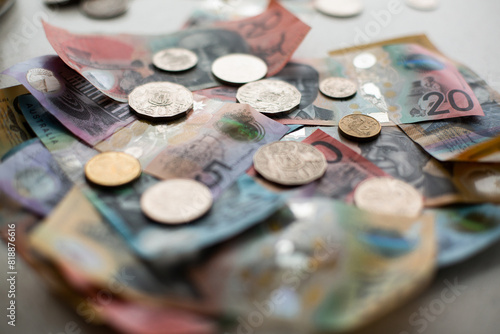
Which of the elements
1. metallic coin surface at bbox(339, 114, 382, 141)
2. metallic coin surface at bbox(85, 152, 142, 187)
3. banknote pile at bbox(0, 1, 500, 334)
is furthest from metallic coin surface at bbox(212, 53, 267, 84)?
metallic coin surface at bbox(85, 152, 142, 187)

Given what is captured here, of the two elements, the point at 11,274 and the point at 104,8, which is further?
the point at 104,8

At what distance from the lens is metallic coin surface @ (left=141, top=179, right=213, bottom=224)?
32.8 inches

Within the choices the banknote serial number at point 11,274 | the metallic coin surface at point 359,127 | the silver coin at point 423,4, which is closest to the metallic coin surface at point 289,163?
the metallic coin surface at point 359,127

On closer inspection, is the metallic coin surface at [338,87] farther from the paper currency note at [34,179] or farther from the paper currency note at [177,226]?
the paper currency note at [34,179]

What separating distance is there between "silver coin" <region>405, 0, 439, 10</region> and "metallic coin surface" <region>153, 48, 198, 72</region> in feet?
2.95

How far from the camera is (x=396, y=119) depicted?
1113 millimetres

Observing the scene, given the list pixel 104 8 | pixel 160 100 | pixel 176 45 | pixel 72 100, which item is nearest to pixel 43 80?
pixel 72 100

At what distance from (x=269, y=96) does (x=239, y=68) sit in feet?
0.54

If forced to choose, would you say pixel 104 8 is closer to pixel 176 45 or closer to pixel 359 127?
pixel 176 45

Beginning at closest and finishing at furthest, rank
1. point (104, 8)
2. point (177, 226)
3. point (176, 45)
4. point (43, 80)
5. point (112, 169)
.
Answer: point (177, 226), point (112, 169), point (43, 80), point (176, 45), point (104, 8)

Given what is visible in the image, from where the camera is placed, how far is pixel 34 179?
0.88m

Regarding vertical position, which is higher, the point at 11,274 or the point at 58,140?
the point at 58,140

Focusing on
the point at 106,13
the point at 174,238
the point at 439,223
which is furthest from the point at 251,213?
the point at 106,13

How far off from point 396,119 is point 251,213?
499mm
